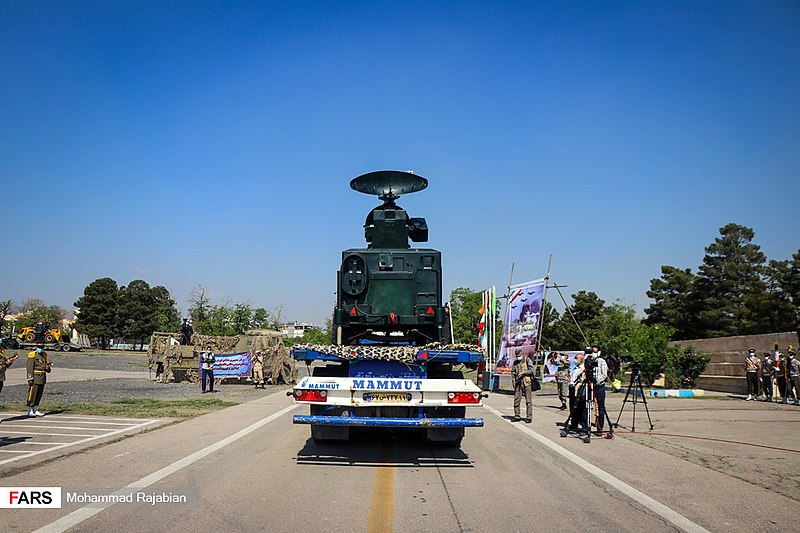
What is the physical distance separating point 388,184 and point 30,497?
844 centimetres

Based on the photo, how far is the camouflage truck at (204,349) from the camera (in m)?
29.7

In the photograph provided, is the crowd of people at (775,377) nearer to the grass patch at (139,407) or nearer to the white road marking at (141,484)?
the white road marking at (141,484)

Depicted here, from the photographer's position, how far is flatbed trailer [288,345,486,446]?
8.97m

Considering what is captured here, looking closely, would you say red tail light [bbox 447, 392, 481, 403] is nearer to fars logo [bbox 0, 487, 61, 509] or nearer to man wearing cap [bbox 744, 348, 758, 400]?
fars logo [bbox 0, 487, 61, 509]

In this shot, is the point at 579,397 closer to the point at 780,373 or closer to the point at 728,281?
the point at 780,373

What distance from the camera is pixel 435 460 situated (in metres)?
9.59

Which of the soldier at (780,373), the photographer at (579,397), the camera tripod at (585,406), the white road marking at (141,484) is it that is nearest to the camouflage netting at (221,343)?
the white road marking at (141,484)

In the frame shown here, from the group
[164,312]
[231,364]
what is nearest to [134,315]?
[164,312]

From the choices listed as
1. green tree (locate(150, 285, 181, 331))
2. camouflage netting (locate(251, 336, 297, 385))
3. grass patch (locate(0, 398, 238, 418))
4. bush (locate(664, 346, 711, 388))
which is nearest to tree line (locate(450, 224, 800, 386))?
bush (locate(664, 346, 711, 388))

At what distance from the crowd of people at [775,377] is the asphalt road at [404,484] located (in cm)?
819

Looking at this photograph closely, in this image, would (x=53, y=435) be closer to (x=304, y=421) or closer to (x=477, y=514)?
(x=304, y=421)

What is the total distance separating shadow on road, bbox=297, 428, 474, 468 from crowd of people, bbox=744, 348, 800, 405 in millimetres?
14410

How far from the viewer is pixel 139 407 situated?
1748cm

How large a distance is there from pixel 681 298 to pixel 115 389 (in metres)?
51.4
